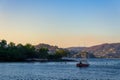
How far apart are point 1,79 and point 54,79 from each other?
47.1 ft

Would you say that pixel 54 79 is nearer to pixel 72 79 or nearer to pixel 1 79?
pixel 72 79

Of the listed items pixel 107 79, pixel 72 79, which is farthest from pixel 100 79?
pixel 72 79

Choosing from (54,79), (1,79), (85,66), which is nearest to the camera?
(1,79)

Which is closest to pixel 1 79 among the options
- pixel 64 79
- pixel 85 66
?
pixel 64 79

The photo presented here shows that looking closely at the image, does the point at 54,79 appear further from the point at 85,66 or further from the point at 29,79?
the point at 85,66

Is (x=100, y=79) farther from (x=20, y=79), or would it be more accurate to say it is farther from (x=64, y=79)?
(x=20, y=79)

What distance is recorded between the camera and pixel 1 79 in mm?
83312

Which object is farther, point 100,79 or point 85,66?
point 85,66

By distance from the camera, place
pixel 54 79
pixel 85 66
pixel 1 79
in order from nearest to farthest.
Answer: pixel 1 79
pixel 54 79
pixel 85 66

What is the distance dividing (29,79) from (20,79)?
93.3 inches

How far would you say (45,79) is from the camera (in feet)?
289

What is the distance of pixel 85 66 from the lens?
185 meters

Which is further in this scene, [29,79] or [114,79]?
[114,79]

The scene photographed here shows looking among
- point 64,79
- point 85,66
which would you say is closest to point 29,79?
point 64,79
